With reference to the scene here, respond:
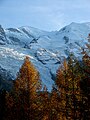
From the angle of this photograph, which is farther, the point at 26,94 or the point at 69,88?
the point at 26,94

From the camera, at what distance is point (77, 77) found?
35562 millimetres

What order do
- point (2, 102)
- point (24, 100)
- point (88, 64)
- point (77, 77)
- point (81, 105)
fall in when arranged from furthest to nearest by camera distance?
point (2, 102), point (24, 100), point (77, 77), point (81, 105), point (88, 64)

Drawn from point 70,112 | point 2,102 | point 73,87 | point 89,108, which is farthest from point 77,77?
point 2,102

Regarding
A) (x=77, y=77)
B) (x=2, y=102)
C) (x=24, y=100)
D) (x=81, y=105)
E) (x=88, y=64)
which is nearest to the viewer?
(x=88, y=64)

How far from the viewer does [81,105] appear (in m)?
30.3

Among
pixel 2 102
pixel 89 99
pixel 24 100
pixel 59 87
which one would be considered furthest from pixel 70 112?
pixel 2 102

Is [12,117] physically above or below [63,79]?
below

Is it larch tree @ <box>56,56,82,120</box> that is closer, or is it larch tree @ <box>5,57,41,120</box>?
larch tree @ <box>56,56,82,120</box>

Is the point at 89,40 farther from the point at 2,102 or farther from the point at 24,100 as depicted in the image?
the point at 2,102

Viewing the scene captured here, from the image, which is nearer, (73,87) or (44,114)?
(73,87)

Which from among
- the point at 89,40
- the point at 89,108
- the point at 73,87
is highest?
the point at 89,40

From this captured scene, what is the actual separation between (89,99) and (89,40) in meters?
4.56

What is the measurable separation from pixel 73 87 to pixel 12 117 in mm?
8545

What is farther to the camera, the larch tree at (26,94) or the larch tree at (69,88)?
the larch tree at (26,94)
